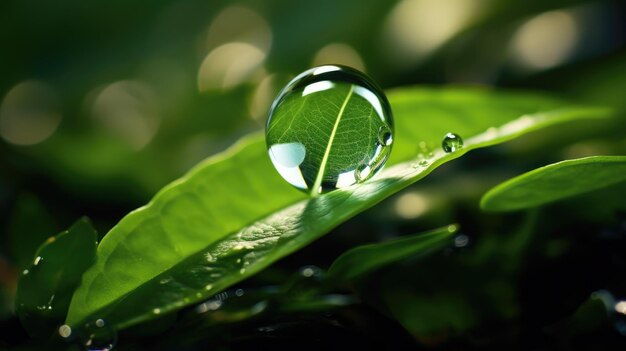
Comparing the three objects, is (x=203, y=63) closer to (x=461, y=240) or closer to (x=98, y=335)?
(x=461, y=240)

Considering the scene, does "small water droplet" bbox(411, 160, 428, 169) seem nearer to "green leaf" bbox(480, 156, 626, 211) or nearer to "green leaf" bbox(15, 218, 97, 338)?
"green leaf" bbox(480, 156, 626, 211)

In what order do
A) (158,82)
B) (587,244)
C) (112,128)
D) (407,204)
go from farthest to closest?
(158,82)
(112,128)
(407,204)
(587,244)

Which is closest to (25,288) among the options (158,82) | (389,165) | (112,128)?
(389,165)

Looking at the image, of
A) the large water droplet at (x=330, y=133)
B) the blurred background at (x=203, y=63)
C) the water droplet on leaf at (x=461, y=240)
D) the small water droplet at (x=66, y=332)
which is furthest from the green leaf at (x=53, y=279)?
the blurred background at (x=203, y=63)

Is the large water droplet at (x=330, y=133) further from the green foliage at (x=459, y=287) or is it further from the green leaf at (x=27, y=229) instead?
the green leaf at (x=27, y=229)

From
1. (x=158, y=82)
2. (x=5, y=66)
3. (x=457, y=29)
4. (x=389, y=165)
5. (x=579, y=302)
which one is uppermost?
(x=5, y=66)

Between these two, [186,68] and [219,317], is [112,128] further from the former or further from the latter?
[219,317]

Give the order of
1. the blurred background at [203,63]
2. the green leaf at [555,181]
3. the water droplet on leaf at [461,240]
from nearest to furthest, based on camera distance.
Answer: the green leaf at [555,181] → the water droplet on leaf at [461,240] → the blurred background at [203,63]
